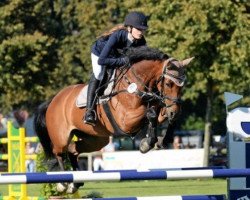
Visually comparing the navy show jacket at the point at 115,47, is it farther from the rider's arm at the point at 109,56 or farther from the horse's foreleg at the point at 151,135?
the horse's foreleg at the point at 151,135

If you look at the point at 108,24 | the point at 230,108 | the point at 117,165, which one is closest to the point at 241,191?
the point at 230,108

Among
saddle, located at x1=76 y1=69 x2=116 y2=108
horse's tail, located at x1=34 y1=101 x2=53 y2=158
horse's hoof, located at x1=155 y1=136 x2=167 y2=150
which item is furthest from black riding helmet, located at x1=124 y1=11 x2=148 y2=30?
horse's tail, located at x1=34 y1=101 x2=53 y2=158

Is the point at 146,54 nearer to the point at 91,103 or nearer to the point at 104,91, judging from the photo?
the point at 104,91

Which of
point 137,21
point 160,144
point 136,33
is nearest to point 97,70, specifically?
point 136,33

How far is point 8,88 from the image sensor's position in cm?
2605

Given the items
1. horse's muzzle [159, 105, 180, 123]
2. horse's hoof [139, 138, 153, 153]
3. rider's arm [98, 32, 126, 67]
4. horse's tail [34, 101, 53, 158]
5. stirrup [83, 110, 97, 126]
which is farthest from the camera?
horse's tail [34, 101, 53, 158]

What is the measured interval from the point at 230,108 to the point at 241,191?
2.48ft

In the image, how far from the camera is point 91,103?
9508 mm

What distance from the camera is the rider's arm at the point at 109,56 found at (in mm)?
9289

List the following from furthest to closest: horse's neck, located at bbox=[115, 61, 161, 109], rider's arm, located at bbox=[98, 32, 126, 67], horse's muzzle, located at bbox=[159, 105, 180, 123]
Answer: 1. rider's arm, located at bbox=[98, 32, 126, 67]
2. horse's neck, located at bbox=[115, 61, 161, 109]
3. horse's muzzle, located at bbox=[159, 105, 180, 123]

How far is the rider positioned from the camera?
916cm

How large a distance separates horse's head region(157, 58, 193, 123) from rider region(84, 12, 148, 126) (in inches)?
22.3

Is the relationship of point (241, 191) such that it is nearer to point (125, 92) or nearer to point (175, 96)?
point (175, 96)

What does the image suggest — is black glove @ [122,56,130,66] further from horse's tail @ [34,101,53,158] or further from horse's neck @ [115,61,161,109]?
horse's tail @ [34,101,53,158]
